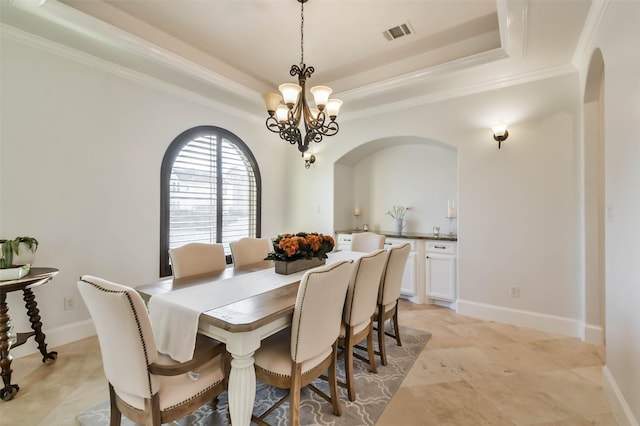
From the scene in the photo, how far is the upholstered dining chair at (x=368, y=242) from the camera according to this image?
3291 millimetres

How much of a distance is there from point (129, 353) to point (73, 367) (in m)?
1.75

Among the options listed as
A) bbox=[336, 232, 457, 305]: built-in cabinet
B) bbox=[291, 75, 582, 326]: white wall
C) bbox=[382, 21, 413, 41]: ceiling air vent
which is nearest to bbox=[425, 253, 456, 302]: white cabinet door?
bbox=[336, 232, 457, 305]: built-in cabinet

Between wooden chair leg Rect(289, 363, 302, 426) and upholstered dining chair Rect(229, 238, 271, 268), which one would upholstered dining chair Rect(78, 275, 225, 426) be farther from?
upholstered dining chair Rect(229, 238, 271, 268)

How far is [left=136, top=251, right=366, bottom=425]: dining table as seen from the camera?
135 centimetres

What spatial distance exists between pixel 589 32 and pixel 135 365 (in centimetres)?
385

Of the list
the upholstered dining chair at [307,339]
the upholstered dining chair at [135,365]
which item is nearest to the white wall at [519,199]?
the upholstered dining chair at [307,339]

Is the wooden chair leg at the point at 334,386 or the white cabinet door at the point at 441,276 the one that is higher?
the white cabinet door at the point at 441,276

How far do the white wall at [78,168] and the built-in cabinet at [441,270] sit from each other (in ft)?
11.3

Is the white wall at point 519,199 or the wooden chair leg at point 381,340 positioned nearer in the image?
the wooden chair leg at point 381,340

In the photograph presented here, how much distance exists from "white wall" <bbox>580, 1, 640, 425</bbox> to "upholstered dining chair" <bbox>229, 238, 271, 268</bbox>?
271cm

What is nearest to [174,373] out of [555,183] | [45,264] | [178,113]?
[45,264]

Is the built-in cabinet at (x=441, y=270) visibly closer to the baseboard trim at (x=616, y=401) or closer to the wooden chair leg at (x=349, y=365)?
the baseboard trim at (x=616, y=401)

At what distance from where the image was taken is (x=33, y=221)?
Answer: 2504 millimetres

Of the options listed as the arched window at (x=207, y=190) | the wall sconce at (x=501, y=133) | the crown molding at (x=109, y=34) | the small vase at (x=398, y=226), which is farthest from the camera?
the small vase at (x=398, y=226)
